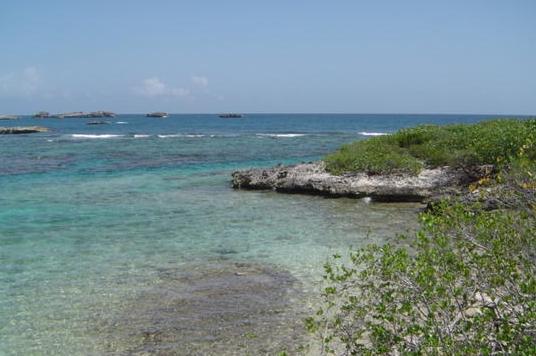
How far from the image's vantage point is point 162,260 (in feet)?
39.6

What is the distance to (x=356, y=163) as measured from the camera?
22.0 metres

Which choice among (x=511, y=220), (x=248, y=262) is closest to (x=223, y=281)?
(x=248, y=262)

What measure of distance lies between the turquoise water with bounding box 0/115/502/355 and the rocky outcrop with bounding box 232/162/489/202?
94cm

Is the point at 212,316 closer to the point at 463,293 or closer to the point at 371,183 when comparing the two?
the point at 463,293

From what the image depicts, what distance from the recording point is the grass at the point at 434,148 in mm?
19781

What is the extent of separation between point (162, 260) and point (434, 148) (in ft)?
48.2

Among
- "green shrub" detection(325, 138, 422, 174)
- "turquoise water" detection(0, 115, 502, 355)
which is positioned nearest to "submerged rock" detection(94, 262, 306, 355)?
"turquoise water" detection(0, 115, 502, 355)

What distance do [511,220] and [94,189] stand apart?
20445 mm

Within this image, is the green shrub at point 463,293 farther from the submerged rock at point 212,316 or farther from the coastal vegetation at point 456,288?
the submerged rock at point 212,316

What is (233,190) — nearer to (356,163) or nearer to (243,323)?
(356,163)

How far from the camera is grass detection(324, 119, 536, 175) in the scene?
64.9 feet

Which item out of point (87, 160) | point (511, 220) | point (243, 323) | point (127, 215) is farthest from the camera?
point (87, 160)

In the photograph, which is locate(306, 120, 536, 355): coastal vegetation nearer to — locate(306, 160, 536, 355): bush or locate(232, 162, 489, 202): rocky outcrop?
locate(306, 160, 536, 355): bush

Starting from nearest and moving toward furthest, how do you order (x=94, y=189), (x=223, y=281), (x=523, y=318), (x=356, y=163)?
(x=523, y=318), (x=223, y=281), (x=356, y=163), (x=94, y=189)
